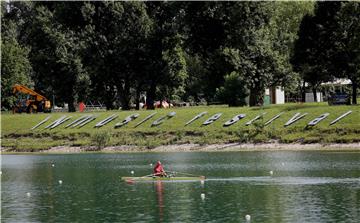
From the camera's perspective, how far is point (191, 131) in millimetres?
124750

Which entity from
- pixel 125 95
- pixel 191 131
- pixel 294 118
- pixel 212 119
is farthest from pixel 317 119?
pixel 125 95

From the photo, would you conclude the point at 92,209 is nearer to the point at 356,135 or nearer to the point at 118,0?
the point at 356,135

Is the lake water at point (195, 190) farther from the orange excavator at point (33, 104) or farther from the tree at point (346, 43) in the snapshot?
the orange excavator at point (33, 104)

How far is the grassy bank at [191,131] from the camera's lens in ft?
376

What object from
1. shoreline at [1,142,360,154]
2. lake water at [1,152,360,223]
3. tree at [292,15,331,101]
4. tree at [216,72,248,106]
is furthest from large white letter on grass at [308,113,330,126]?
tree at [216,72,248,106]

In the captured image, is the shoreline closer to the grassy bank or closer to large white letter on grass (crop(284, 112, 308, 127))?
the grassy bank

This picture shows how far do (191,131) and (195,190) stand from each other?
53.8 m

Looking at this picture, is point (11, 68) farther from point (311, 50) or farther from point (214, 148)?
point (214, 148)

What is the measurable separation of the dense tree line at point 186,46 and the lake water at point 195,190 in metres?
39.7

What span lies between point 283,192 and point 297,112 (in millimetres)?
57058

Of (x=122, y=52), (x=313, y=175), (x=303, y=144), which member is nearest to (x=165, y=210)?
(x=313, y=175)

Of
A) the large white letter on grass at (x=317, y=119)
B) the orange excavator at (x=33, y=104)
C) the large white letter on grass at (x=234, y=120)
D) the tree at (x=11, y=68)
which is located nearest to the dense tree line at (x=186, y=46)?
the tree at (x=11, y=68)

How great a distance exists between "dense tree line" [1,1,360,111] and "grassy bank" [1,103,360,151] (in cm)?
1472

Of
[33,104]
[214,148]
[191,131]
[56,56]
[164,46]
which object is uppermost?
[164,46]
